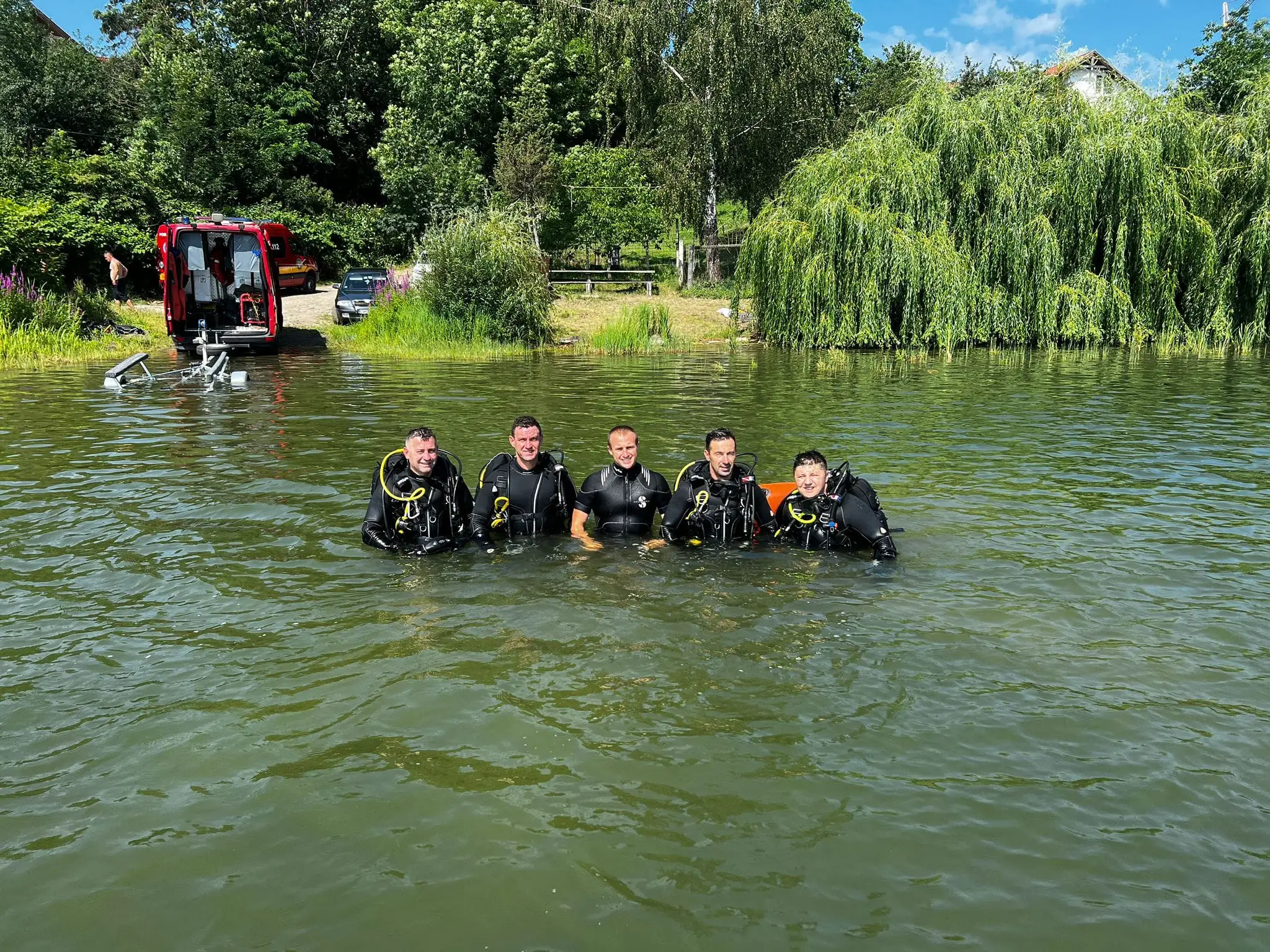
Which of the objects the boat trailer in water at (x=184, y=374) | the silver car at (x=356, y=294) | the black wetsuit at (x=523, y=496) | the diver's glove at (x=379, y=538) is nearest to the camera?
the diver's glove at (x=379, y=538)

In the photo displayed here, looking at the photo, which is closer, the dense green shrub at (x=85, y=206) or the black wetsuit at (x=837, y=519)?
the black wetsuit at (x=837, y=519)

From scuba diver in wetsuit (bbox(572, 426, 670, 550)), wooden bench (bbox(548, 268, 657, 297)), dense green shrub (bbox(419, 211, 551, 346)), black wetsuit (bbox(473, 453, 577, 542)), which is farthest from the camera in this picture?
wooden bench (bbox(548, 268, 657, 297))

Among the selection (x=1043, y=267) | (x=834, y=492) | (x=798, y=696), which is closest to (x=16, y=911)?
(x=798, y=696)

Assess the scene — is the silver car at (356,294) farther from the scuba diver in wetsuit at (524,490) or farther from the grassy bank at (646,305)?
the scuba diver in wetsuit at (524,490)

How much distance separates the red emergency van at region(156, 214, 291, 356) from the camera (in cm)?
2216

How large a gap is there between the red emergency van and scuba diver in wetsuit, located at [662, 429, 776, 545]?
1664cm

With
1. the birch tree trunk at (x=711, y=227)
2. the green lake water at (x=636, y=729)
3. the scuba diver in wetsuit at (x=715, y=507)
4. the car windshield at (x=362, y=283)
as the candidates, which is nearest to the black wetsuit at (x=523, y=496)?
the green lake water at (x=636, y=729)

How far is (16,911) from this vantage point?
11.5ft

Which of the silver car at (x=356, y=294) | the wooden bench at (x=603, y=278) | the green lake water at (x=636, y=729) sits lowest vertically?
the green lake water at (x=636, y=729)

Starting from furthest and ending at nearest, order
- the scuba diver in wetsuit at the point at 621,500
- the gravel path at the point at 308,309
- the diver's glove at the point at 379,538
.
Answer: the gravel path at the point at 308,309 → the scuba diver in wetsuit at the point at 621,500 → the diver's glove at the point at 379,538

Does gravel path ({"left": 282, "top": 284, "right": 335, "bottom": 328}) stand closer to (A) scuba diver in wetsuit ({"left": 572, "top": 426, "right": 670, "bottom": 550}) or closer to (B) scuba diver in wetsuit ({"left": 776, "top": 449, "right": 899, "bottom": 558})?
(A) scuba diver in wetsuit ({"left": 572, "top": 426, "right": 670, "bottom": 550})

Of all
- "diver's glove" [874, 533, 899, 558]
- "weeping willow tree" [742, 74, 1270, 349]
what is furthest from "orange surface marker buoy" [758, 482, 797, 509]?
"weeping willow tree" [742, 74, 1270, 349]

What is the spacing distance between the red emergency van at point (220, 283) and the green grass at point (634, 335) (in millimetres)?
7624

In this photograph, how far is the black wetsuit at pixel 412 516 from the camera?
784 cm
